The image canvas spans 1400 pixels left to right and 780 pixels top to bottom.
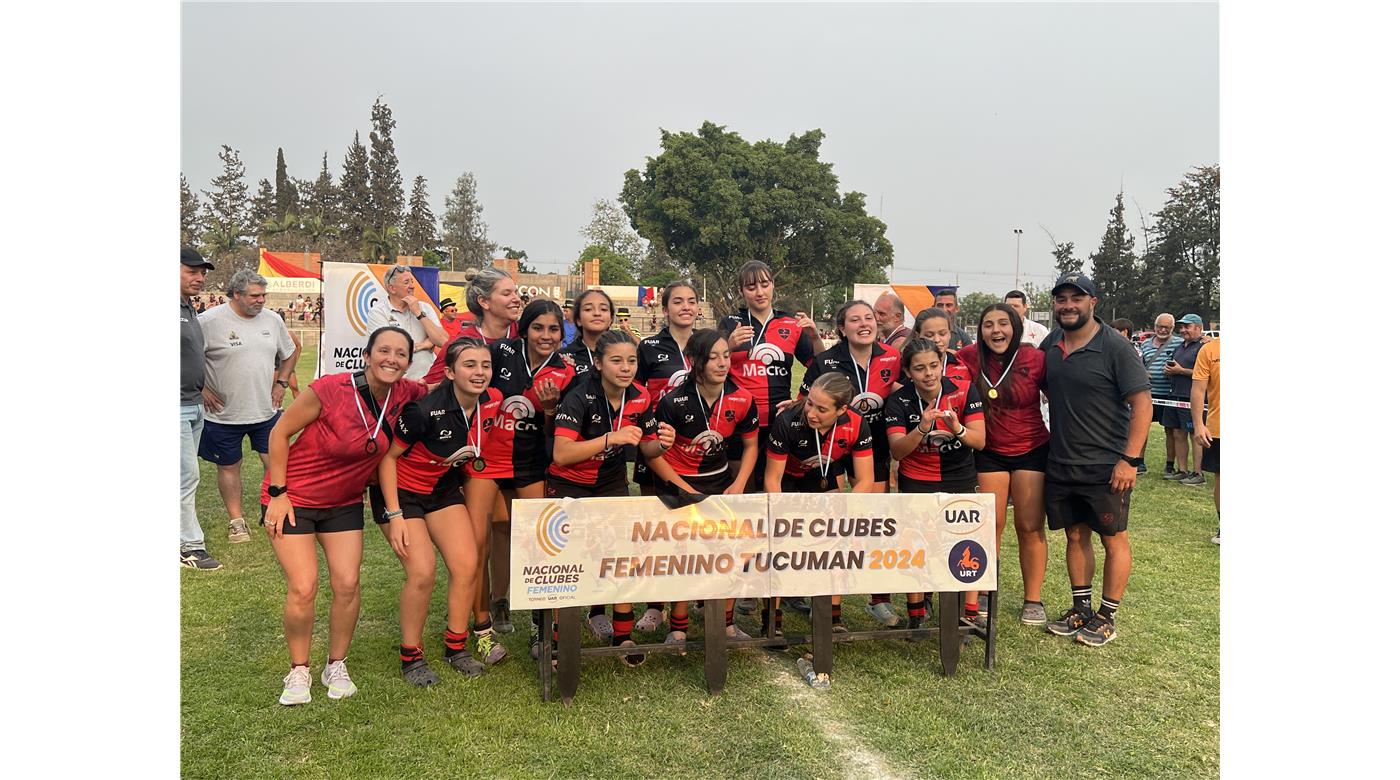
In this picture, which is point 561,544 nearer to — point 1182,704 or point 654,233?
point 1182,704

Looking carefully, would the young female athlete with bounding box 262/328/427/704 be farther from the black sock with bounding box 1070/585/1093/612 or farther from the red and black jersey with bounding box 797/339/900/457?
the black sock with bounding box 1070/585/1093/612

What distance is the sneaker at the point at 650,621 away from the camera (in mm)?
5184

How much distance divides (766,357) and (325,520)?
2.69m

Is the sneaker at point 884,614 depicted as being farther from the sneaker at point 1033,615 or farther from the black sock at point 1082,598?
the black sock at point 1082,598

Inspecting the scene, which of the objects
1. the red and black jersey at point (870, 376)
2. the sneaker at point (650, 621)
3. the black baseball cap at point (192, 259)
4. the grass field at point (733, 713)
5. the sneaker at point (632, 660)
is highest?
the black baseball cap at point (192, 259)

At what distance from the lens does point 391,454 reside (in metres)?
4.33

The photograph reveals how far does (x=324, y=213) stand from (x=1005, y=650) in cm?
6903

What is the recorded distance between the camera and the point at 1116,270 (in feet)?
174

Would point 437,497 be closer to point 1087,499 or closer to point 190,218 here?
point 1087,499

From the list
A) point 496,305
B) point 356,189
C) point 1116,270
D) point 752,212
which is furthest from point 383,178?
point 496,305

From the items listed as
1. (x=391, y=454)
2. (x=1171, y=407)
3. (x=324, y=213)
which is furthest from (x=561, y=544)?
(x=324, y=213)

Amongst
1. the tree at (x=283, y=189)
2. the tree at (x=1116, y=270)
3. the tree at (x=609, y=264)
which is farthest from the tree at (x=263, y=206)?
the tree at (x=1116, y=270)

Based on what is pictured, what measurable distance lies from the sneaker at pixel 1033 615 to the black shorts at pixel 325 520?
13.0 ft

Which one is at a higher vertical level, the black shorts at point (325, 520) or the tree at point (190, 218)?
the tree at point (190, 218)
